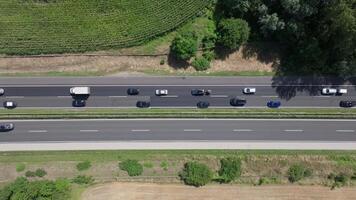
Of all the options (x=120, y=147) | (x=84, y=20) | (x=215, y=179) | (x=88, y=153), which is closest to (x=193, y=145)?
(x=215, y=179)

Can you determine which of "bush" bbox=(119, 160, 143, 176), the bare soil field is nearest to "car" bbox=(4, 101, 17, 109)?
the bare soil field

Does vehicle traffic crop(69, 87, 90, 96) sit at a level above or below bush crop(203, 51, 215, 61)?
below

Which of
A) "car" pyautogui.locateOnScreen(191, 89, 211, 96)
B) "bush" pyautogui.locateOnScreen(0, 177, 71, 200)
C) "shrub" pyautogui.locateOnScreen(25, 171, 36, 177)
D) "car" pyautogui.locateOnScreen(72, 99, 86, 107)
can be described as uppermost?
"car" pyautogui.locateOnScreen(191, 89, 211, 96)

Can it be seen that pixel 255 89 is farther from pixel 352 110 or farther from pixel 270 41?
pixel 352 110

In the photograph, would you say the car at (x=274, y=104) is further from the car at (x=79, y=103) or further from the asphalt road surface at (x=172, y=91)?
the car at (x=79, y=103)

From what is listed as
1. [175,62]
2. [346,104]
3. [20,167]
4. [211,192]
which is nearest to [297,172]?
[346,104]

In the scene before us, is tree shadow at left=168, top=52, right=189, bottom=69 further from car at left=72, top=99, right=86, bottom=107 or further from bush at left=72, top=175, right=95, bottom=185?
bush at left=72, top=175, right=95, bottom=185

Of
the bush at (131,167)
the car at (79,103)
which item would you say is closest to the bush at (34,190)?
the bush at (131,167)
